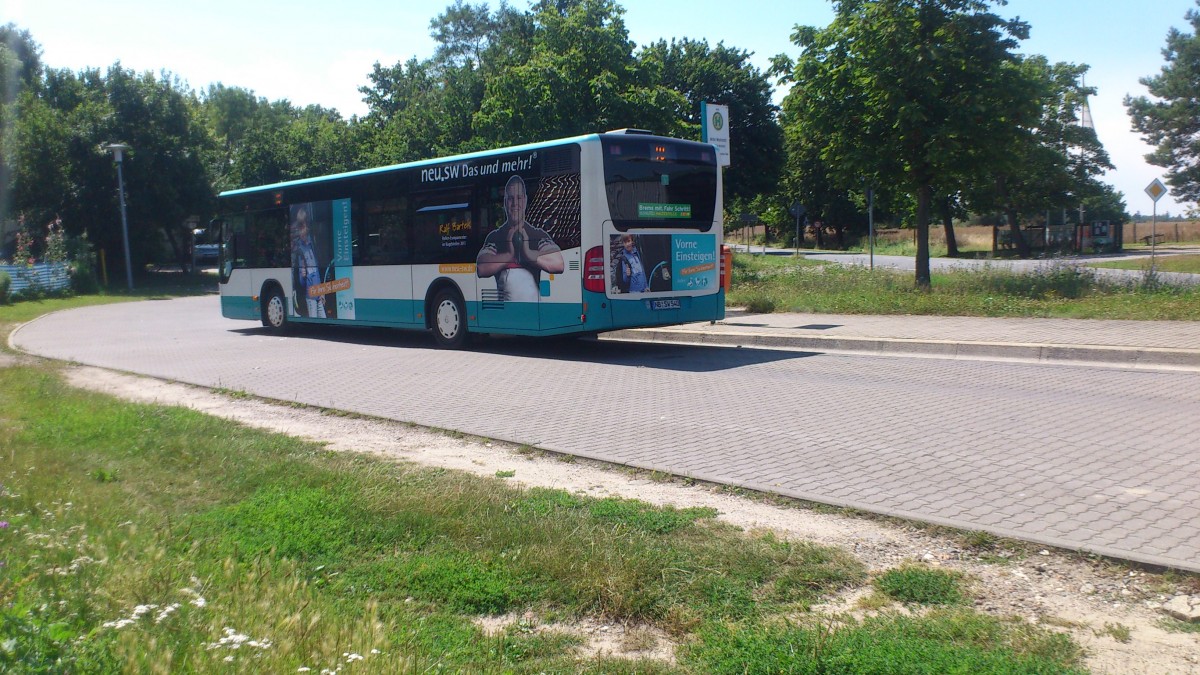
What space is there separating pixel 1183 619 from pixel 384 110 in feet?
220

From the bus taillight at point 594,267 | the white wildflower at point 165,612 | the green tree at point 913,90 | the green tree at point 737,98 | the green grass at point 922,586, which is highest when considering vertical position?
the green tree at point 737,98

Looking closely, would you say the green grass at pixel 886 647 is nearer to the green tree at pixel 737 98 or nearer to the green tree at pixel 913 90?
the green tree at pixel 913 90

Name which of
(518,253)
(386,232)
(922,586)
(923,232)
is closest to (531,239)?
(518,253)

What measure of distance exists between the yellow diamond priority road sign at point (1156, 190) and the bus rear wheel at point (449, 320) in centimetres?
2375

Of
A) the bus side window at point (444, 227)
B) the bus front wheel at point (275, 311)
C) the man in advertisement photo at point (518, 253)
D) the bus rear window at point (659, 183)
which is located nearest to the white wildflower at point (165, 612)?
the bus rear window at point (659, 183)

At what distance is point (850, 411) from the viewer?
9492 mm

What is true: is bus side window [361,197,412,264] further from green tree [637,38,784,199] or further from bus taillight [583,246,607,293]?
green tree [637,38,784,199]

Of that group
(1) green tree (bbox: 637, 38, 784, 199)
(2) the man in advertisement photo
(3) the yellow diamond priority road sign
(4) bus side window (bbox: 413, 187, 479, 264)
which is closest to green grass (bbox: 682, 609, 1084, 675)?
(2) the man in advertisement photo

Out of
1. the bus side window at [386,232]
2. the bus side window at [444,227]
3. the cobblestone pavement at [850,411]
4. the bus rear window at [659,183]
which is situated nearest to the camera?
the cobblestone pavement at [850,411]

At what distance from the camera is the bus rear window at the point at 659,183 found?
1432cm

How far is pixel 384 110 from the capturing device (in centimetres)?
6669

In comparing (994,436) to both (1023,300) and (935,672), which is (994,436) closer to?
(935,672)

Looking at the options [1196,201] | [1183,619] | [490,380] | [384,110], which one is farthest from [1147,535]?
[384,110]

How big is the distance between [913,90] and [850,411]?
12.9m
